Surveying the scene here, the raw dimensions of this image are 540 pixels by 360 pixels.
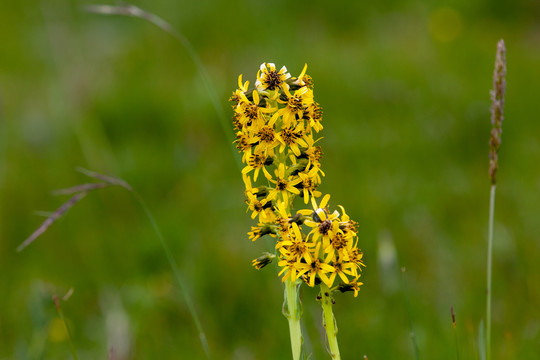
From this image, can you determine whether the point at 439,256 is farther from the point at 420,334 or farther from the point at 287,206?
the point at 287,206

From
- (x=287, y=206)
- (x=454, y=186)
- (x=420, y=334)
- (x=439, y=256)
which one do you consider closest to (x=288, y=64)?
(x=454, y=186)

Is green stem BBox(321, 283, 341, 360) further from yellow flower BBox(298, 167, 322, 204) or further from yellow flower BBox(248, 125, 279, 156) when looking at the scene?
yellow flower BBox(248, 125, 279, 156)

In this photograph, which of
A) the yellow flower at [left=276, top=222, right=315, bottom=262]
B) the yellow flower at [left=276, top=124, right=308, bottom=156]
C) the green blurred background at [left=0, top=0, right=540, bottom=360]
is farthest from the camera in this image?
the green blurred background at [left=0, top=0, right=540, bottom=360]

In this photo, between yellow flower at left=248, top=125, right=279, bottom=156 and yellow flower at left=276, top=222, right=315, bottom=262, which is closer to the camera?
yellow flower at left=276, top=222, right=315, bottom=262

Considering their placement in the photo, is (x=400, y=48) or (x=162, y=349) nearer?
(x=162, y=349)

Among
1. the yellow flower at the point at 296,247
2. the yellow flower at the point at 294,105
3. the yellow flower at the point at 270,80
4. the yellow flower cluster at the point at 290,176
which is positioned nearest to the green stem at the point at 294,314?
the yellow flower cluster at the point at 290,176

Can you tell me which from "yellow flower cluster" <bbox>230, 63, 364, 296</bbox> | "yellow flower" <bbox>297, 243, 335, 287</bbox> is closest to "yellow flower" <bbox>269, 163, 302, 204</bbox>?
"yellow flower cluster" <bbox>230, 63, 364, 296</bbox>

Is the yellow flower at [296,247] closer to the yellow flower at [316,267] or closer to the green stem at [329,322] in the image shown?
the yellow flower at [316,267]
